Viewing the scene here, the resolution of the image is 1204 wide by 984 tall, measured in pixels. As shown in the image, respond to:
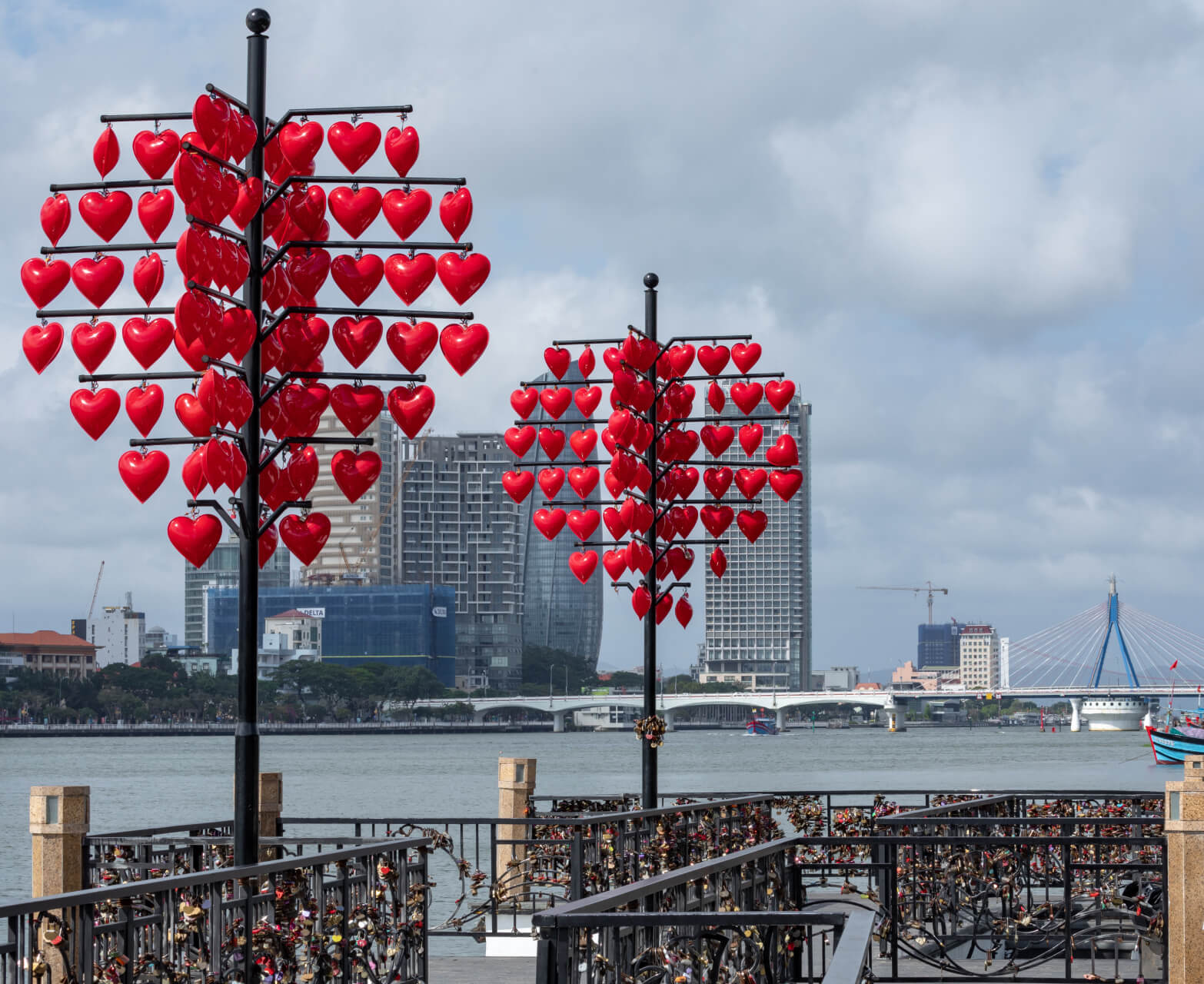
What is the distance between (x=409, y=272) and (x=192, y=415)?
1729 mm

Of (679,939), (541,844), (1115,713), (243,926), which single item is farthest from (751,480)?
(1115,713)

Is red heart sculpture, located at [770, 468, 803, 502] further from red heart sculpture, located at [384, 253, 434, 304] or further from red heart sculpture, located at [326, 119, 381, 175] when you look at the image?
red heart sculpture, located at [326, 119, 381, 175]

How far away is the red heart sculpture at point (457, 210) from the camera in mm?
10352

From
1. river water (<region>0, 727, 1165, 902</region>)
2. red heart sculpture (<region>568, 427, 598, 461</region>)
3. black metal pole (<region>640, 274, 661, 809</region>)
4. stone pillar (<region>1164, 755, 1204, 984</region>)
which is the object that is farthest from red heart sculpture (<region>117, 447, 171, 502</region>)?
river water (<region>0, 727, 1165, 902</region>)

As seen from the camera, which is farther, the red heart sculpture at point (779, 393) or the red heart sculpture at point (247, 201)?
the red heart sculpture at point (779, 393)

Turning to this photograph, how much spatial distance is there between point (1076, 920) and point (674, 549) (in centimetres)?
585

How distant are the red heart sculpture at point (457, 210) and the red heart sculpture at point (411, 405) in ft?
3.38

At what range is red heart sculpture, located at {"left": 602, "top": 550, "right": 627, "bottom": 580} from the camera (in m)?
16.4

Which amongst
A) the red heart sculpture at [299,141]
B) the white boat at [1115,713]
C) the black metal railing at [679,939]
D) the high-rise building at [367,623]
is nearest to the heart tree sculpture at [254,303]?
the red heart sculpture at [299,141]

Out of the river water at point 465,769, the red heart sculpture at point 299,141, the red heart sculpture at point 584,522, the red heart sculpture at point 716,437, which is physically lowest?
the river water at point 465,769

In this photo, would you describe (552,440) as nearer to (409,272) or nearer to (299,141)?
(409,272)

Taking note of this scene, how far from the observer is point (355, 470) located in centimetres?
1043

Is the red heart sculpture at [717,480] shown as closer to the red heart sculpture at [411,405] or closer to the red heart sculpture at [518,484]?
the red heart sculpture at [518,484]

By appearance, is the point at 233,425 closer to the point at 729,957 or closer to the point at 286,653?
the point at 729,957
